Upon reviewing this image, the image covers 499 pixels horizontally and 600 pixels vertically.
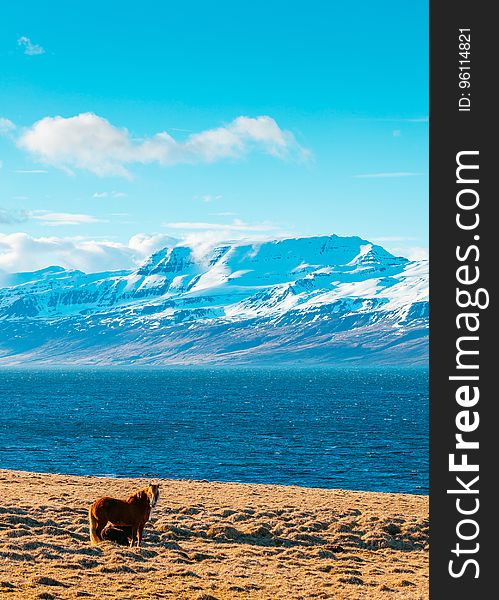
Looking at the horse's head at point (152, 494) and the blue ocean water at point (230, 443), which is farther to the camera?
the blue ocean water at point (230, 443)

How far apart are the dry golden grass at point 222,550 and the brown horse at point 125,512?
0.68 metres

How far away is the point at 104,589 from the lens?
68.2 feet

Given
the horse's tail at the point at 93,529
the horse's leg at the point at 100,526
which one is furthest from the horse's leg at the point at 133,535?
the horse's tail at the point at 93,529

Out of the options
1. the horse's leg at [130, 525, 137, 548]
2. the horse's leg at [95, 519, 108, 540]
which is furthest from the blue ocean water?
the horse's leg at [95, 519, 108, 540]

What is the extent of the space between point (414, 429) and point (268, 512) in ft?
358

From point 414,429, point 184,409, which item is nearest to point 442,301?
point 414,429

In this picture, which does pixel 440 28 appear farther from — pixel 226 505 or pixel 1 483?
pixel 1 483

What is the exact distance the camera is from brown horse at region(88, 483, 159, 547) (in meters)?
24.7

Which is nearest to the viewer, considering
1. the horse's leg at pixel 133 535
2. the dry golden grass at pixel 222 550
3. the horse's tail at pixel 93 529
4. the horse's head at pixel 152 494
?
the dry golden grass at pixel 222 550

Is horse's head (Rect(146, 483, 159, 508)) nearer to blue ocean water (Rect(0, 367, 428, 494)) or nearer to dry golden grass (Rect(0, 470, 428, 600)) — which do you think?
dry golden grass (Rect(0, 470, 428, 600))

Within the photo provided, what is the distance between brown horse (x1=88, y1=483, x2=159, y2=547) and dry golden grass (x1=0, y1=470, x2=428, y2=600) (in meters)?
0.68

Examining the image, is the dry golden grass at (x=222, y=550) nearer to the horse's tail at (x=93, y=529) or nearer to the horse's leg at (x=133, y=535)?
the horse's tail at (x=93, y=529)

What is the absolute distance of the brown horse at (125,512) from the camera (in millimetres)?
24734

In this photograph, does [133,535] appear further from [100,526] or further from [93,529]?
[93,529]
